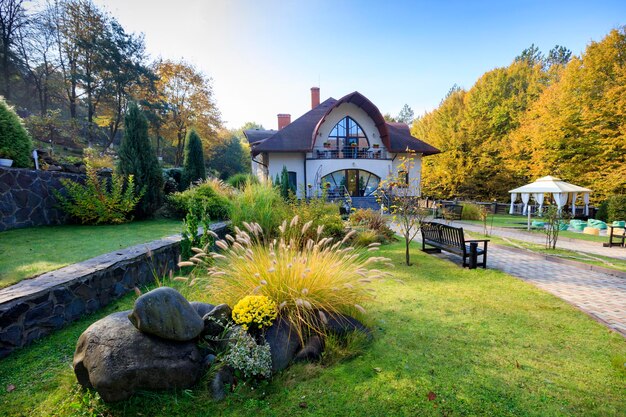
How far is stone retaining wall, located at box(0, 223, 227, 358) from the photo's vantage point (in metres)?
2.52

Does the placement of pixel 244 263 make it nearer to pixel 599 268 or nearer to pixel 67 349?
pixel 67 349

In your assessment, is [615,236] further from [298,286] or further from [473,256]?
[298,286]

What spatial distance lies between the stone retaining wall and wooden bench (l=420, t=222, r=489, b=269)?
5.81 meters

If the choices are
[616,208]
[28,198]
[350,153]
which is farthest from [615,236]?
[28,198]

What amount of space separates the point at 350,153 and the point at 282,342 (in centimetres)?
2097

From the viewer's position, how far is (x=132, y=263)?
403 centimetres

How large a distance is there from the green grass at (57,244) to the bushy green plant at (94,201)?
374mm

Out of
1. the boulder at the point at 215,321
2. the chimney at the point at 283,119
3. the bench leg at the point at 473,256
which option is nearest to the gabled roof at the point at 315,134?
the chimney at the point at 283,119

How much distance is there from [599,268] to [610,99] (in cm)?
1683

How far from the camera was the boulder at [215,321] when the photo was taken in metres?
2.47

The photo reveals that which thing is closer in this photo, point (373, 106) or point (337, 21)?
point (337, 21)

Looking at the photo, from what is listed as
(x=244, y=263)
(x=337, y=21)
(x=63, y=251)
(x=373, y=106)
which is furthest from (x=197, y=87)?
(x=244, y=263)

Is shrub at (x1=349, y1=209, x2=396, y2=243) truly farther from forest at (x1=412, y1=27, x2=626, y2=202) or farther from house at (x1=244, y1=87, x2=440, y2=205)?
forest at (x1=412, y1=27, x2=626, y2=202)

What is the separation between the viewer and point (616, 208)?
1430cm
